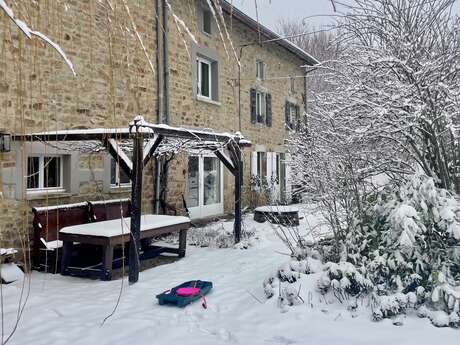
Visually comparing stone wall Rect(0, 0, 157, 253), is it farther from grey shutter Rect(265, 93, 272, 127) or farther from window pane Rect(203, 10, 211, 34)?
grey shutter Rect(265, 93, 272, 127)

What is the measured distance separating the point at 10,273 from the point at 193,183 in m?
5.86

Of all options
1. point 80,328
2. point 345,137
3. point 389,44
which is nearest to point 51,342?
point 80,328

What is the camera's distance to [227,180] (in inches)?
495

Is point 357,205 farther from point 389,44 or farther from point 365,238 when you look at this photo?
point 389,44

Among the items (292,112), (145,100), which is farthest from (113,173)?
(292,112)

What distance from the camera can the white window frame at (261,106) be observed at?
14.4 m

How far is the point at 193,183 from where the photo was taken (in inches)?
444

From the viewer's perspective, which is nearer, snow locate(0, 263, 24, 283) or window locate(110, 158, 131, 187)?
snow locate(0, 263, 24, 283)

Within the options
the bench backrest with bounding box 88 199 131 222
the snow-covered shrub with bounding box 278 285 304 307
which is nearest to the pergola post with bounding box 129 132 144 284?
the bench backrest with bounding box 88 199 131 222

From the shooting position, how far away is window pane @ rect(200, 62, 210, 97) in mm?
11734

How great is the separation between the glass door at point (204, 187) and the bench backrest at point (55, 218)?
12.9ft

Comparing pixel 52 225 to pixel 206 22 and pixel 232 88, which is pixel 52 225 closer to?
pixel 232 88

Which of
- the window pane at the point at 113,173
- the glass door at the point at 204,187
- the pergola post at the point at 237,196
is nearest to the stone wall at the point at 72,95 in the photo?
the window pane at the point at 113,173

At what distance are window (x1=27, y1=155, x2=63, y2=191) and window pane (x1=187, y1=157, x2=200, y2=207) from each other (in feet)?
12.9
